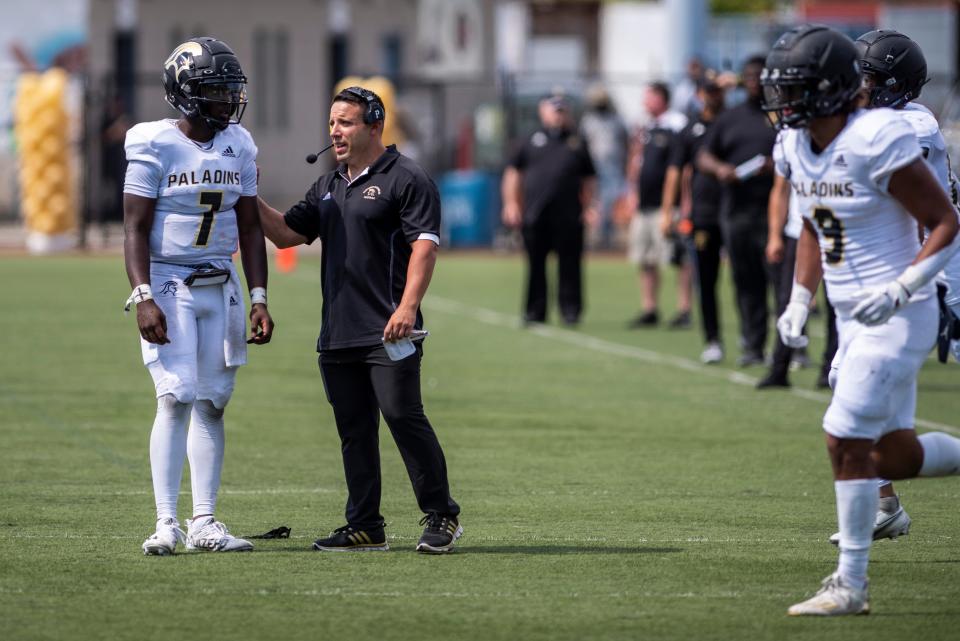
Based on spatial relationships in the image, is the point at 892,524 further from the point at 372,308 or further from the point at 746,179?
the point at 746,179

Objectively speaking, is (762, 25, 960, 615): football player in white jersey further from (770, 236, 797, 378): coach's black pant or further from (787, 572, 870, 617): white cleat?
(770, 236, 797, 378): coach's black pant

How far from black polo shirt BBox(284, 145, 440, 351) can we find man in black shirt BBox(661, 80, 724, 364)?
737 centimetres

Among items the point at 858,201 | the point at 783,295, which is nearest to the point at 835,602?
the point at 858,201

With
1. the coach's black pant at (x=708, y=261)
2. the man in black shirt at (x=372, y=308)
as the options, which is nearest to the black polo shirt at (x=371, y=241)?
the man in black shirt at (x=372, y=308)

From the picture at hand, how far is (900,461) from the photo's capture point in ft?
20.8

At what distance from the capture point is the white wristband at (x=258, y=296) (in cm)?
735

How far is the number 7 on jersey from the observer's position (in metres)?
7.19

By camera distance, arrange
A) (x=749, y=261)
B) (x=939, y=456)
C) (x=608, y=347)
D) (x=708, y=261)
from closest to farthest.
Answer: (x=939, y=456) → (x=749, y=261) → (x=708, y=261) → (x=608, y=347)

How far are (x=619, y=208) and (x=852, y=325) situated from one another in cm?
2407

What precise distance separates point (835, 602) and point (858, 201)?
1.42 meters

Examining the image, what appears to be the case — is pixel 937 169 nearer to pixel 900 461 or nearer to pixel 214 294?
pixel 900 461

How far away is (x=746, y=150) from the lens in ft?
44.9

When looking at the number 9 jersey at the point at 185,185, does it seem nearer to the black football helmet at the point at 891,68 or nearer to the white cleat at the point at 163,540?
the white cleat at the point at 163,540

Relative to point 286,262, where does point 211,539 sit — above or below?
above
